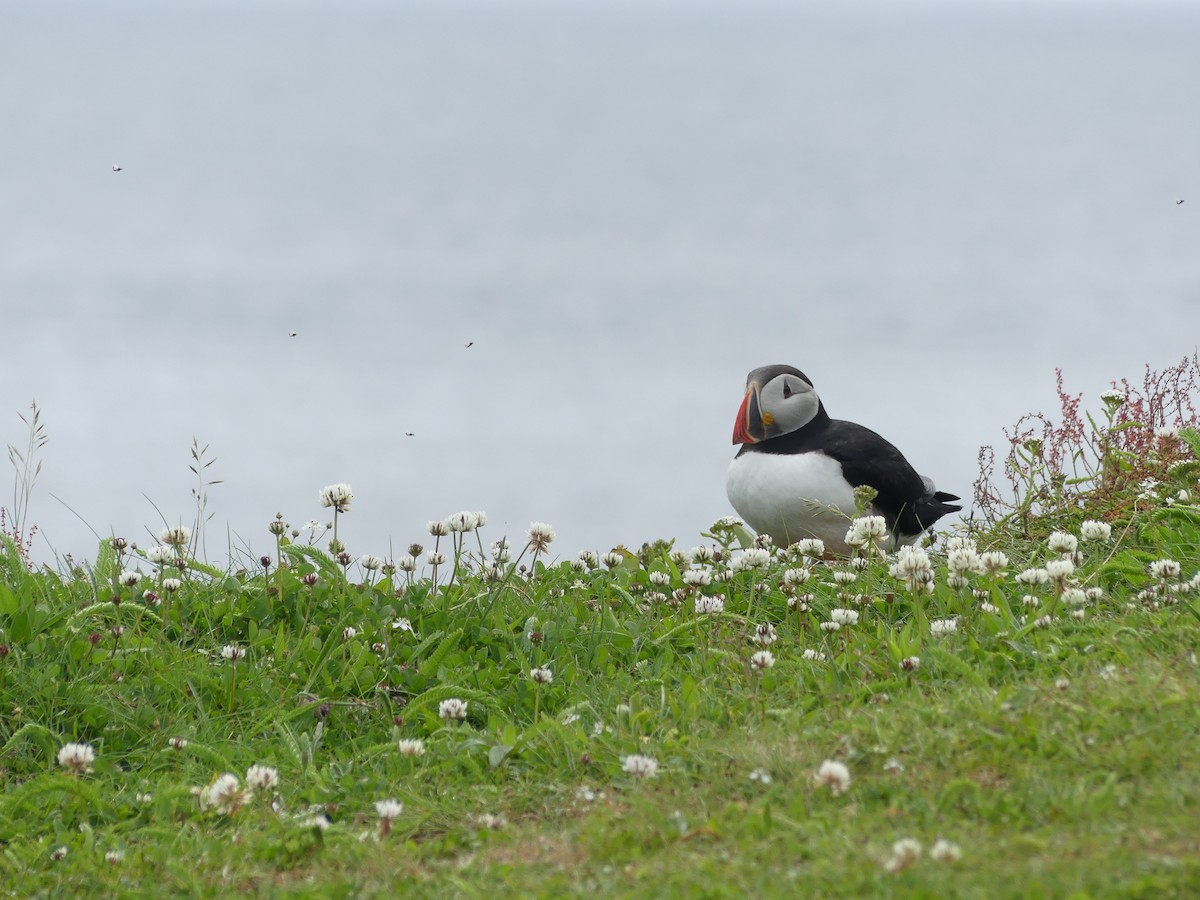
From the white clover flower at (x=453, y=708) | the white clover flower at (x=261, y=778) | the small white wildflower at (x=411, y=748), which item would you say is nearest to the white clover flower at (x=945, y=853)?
the small white wildflower at (x=411, y=748)

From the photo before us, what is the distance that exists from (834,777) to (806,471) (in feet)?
16.6

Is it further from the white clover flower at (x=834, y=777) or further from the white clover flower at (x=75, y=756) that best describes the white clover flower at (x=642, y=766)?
the white clover flower at (x=75, y=756)

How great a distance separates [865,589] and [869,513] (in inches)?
73.1

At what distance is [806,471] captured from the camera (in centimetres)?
888

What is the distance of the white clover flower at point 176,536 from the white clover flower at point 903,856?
4.90m

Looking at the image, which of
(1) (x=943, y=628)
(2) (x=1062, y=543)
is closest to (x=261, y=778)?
(1) (x=943, y=628)

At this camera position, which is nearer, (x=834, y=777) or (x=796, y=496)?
(x=834, y=777)

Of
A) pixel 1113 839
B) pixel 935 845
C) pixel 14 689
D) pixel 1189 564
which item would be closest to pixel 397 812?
pixel 935 845

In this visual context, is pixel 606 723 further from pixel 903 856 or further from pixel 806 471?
pixel 806 471

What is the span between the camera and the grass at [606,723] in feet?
11.9

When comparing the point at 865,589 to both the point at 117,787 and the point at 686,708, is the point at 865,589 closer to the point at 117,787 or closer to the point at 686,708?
the point at 686,708

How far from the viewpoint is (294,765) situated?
543 centimetres

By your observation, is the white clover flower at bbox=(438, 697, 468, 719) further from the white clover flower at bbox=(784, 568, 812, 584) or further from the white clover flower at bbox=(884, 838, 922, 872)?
the white clover flower at bbox=(884, 838, 922, 872)

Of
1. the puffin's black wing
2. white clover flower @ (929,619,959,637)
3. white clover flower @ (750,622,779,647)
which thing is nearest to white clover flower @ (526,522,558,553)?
white clover flower @ (750,622,779,647)
